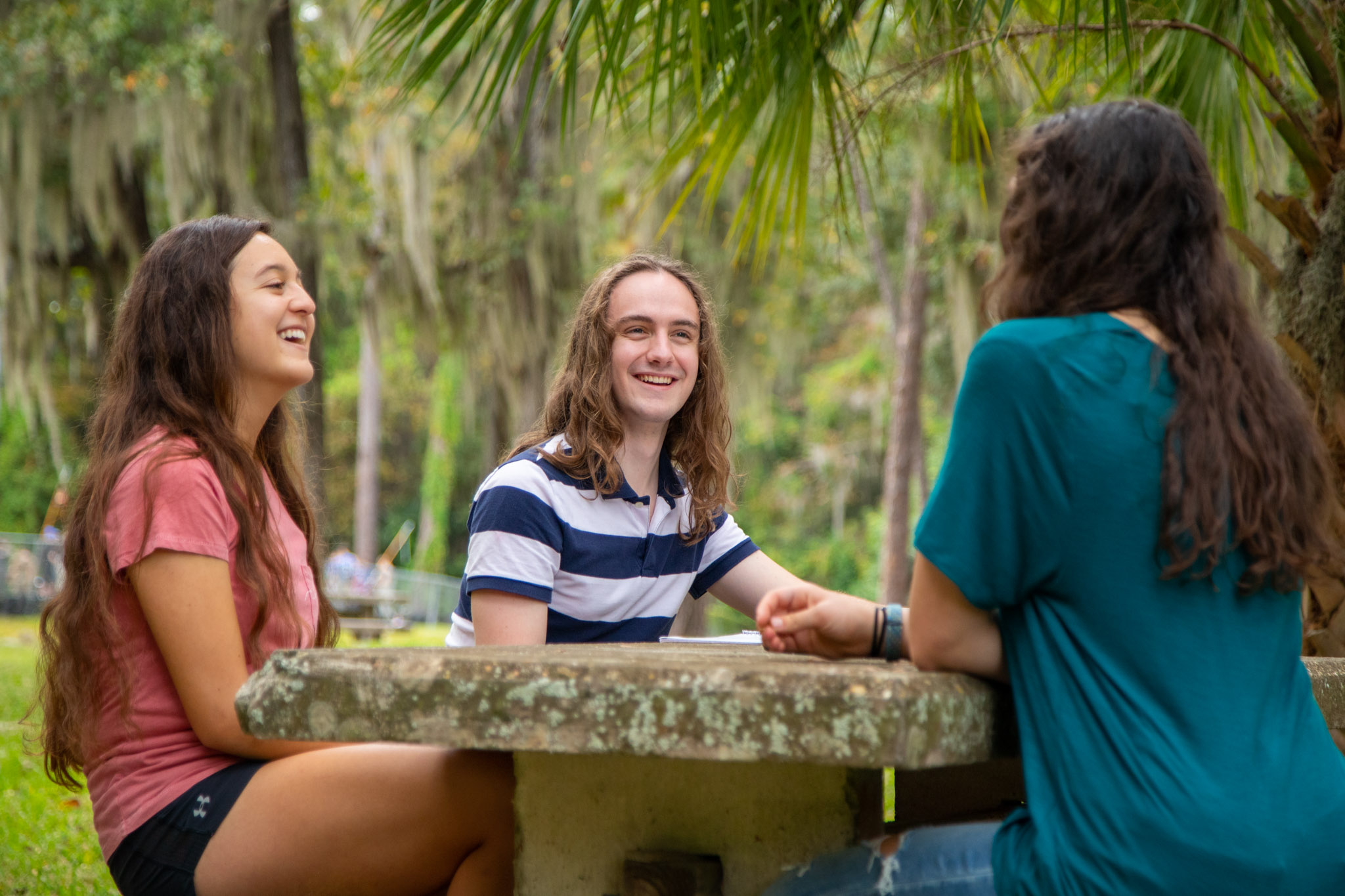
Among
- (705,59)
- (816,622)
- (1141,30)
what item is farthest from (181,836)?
(1141,30)

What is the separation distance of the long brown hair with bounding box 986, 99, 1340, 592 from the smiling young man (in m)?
1.19

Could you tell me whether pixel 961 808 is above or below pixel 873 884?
below

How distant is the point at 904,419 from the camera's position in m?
11.9

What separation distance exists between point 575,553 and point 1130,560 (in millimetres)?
1341

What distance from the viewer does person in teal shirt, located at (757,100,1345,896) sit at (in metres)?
1.38

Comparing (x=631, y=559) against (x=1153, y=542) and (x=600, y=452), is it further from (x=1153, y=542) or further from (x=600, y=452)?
(x=1153, y=542)

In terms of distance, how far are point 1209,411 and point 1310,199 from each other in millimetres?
2330

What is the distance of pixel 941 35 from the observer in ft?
11.7

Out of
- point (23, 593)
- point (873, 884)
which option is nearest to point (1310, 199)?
point (873, 884)

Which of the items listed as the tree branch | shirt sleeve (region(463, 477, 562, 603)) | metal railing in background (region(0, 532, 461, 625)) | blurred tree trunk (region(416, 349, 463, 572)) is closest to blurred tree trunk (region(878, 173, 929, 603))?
metal railing in background (region(0, 532, 461, 625))

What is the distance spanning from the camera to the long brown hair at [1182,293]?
1454 millimetres

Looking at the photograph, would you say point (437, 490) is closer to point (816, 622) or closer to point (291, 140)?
point (291, 140)

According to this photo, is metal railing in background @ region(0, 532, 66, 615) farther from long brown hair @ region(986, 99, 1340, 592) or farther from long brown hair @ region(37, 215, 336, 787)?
long brown hair @ region(986, 99, 1340, 592)

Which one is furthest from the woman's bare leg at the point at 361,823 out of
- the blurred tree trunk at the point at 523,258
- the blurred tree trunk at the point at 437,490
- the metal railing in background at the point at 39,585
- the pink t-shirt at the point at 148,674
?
the blurred tree trunk at the point at 437,490
